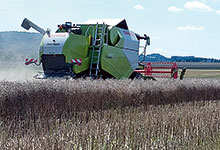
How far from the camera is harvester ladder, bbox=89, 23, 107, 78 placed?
37.9 ft

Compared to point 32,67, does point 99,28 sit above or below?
above

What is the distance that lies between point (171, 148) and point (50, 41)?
7572mm

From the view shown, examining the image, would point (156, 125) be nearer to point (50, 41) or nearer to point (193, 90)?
point (193, 90)

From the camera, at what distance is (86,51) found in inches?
458

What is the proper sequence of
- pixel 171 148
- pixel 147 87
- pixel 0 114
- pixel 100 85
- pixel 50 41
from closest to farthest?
1. pixel 171 148
2. pixel 0 114
3. pixel 100 85
4. pixel 147 87
5. pixel 50 41

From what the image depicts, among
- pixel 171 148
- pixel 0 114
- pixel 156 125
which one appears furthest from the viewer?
pixel 0 114

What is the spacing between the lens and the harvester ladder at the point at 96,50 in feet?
37.9

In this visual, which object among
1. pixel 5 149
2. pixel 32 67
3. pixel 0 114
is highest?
pixel 5 149

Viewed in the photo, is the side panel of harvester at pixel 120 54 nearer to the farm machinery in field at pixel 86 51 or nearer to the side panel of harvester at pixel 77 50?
the farm machinery in field at pixel 86 51

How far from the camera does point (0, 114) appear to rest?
242 inches

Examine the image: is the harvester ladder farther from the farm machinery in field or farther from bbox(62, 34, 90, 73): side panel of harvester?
bbox(62, 34, 90, 73): side panel of harvester

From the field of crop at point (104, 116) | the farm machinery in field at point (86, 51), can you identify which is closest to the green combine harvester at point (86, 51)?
the farm machinery in field at point (86, 51)

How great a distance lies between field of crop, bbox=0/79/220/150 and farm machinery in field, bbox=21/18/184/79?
8.63 feet

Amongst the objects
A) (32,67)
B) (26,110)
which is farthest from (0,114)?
(32,67)
